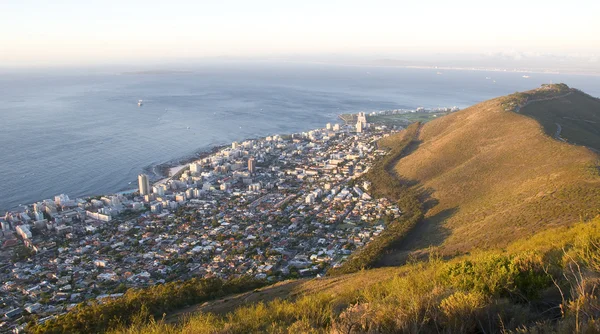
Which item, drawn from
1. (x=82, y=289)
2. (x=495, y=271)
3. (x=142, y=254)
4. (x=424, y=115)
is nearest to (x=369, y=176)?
(x=142, y=254)

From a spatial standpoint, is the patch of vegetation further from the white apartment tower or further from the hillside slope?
the white apartment tower

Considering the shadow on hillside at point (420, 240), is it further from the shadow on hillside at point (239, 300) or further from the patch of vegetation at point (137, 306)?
the patch of vegetation at point (137, 306)

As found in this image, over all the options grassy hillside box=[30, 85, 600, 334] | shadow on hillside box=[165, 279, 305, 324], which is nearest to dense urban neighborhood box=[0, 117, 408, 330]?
grassy hillside box=[30, 85, 600, 334]

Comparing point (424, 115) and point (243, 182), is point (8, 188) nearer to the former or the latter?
point (243, 182)

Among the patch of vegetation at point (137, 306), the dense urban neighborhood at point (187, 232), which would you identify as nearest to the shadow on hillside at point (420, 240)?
the dense urban neighborhood at point (187, 232)

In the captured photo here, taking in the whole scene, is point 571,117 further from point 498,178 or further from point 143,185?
point 143,185

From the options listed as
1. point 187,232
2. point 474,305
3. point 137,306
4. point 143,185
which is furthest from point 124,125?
point 474,305
